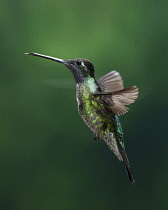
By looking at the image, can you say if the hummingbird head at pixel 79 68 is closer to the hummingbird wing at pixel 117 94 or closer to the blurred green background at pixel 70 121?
the hummingbird wing at pixel 117 94

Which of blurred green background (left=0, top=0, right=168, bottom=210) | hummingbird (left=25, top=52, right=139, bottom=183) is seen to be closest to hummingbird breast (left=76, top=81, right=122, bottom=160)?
hummingbird (left=25, top=52, right=139, bottom=183)

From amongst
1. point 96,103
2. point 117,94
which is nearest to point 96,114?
point 96,103

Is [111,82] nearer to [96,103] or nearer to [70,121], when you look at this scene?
[96,103]

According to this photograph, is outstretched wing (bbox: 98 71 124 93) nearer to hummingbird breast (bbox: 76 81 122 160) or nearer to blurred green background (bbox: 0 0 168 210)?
hummingbird breast (bbox: 76 81 122 160)
